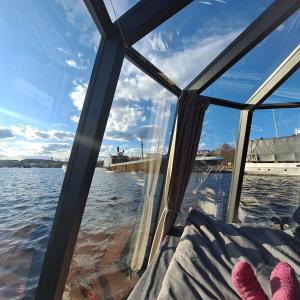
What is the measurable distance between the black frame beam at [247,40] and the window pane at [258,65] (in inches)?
5.2

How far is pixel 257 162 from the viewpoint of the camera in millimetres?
4309

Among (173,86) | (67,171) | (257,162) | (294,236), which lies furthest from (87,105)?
(257,162)

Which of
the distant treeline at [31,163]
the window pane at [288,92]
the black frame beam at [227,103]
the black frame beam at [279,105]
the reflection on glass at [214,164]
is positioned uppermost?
the window pane at [288,92]

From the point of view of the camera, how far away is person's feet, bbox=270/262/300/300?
1.34 m

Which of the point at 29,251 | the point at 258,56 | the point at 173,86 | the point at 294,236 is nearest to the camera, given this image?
the point at 29,251

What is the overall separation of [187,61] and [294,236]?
180cm

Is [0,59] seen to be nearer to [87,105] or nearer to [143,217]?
[87,105]

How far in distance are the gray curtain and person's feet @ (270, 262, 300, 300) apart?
162cm

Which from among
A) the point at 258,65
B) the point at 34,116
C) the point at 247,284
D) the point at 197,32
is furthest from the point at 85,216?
the point at 258,65

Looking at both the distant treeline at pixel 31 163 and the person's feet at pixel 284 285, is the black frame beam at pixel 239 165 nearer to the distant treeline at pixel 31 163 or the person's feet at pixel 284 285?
the person's feet at pixel 284 285

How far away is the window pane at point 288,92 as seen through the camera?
11.0 ft

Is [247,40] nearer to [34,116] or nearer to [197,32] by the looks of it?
[197,32]

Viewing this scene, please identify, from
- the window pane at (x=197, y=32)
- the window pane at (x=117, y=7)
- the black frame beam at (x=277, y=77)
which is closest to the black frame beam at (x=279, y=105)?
the black frame beam at (x=277, y=77)

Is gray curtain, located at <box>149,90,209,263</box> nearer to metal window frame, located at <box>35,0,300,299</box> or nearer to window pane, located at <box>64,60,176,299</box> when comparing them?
window pane, located at <box>64,60,176,299</box>
